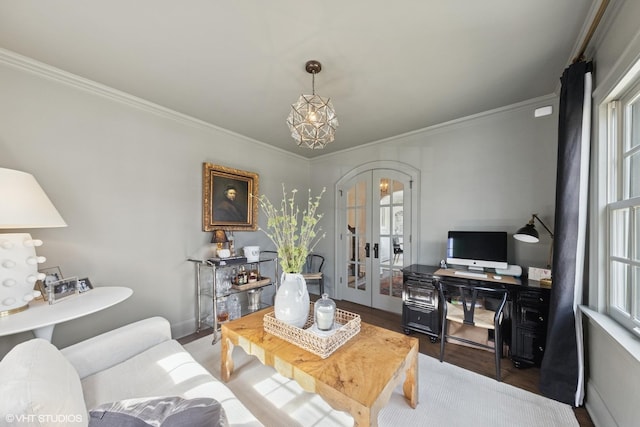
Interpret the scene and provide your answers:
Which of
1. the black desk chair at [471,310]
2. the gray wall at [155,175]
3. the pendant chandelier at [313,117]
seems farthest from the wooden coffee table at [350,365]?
the pendant chandelier at [313,117]

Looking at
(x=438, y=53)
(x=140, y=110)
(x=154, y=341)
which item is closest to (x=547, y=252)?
(x=438, y=53)

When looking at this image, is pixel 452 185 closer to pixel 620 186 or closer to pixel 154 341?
pixel 620 186

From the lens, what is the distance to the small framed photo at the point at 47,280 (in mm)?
1722

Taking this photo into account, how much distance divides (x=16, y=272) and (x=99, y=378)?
0.83 metres

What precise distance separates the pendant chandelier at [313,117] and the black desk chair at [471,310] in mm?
1765

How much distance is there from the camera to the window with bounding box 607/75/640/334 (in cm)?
139

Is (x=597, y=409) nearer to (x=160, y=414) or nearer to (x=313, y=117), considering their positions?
(x=160, y=414)

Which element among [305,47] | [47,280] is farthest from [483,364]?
[47,280]

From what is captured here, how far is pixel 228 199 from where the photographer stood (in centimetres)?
320

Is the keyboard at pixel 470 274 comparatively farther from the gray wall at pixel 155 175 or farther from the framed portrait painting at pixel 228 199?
the framed portrait painting at pixel 228 199

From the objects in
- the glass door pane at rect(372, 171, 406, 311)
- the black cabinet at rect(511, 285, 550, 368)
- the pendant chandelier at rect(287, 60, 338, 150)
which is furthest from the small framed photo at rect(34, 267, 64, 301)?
the black cabinet at rect(511, 285, 550, 368)

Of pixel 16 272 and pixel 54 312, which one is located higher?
pixel 16 272

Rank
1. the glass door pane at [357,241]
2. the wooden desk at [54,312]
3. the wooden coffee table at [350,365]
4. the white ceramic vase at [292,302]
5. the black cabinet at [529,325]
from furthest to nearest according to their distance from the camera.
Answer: the glass door pane at [357,241] → the black cabinet at [529,325] → the white ceramic vase at [292,302] → the wooden desk at [54,312] → the wooden coffee table at [350,365]

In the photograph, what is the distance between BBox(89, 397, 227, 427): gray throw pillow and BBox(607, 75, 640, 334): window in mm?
2169
